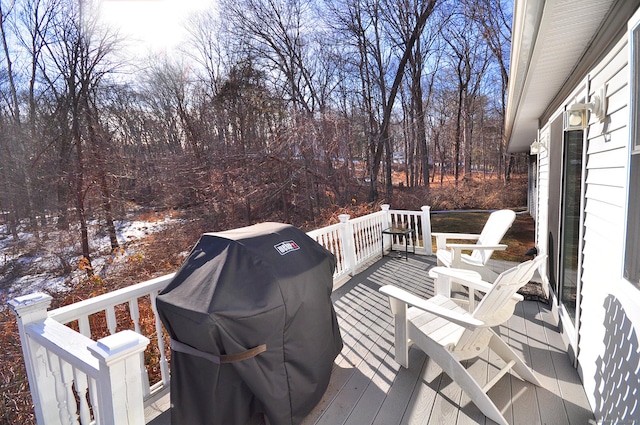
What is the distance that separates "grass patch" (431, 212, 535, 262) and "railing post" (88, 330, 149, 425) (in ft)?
21.4

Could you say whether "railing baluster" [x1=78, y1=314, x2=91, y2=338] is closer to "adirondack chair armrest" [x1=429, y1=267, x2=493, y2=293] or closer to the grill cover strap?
the grill cover strap

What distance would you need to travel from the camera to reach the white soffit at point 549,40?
5.83 feet

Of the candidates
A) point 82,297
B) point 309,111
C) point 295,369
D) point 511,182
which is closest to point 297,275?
point 295,369

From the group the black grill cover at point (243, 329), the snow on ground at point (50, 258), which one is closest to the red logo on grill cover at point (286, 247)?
the black grill cover at point (243, 329)

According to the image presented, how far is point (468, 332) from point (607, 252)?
3.07 feet

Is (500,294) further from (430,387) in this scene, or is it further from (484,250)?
(484,250)

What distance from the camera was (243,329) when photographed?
1.71m

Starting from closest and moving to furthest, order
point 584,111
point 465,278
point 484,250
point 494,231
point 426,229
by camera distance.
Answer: point 584,111 < point 465,278 < point 484,250 < point 494,231 < point 426,229

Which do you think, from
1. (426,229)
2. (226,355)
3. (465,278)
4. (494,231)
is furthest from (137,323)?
(426,229)

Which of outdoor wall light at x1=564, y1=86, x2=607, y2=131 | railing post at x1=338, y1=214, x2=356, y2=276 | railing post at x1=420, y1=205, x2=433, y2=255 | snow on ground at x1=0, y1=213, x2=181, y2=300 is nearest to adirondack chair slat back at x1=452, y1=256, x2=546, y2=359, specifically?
outdoor wall light at x1=564, y1=86, x2=607, y2=131

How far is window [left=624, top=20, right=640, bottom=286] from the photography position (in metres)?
1.46

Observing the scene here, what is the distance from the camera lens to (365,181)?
13.2 m

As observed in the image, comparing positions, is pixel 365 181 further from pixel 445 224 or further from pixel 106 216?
pixel 106 216

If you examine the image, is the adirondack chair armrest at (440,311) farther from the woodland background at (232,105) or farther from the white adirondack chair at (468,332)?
the woodland background at (232,105)
